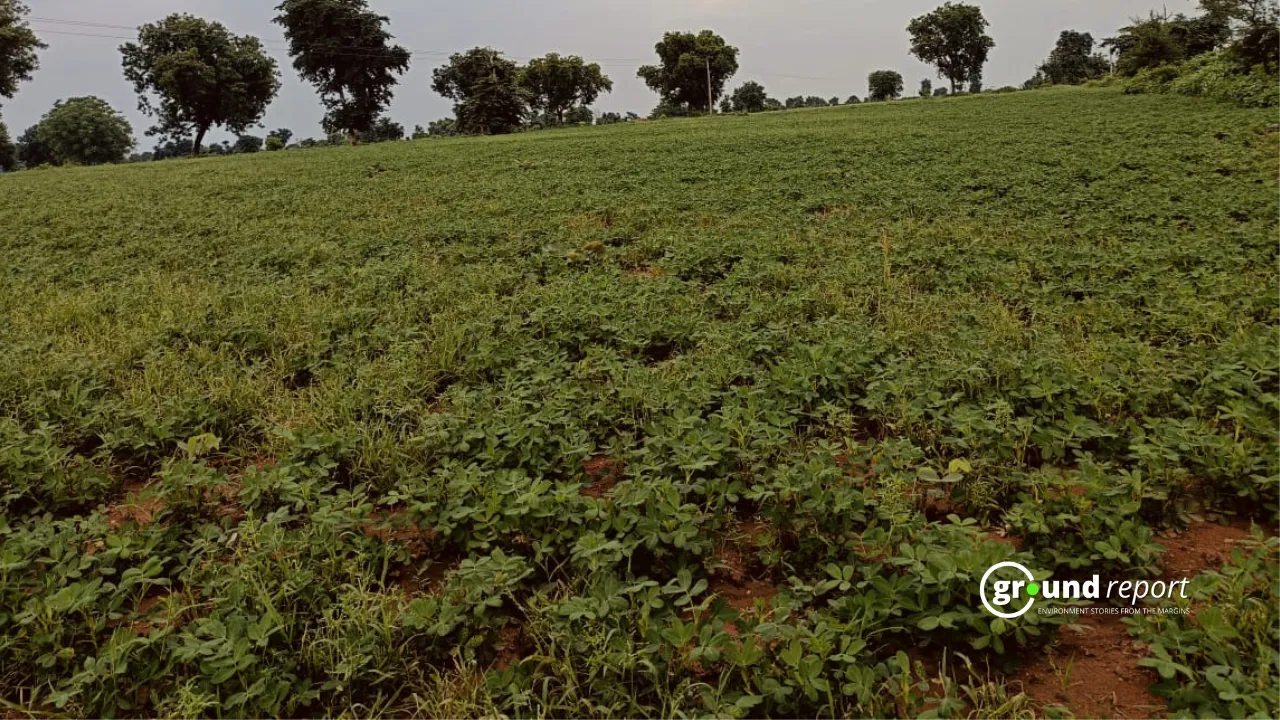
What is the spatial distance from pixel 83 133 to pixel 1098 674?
7802cm

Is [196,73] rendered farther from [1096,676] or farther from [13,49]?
[1096,676]

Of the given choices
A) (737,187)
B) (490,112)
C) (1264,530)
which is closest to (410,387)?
(1264,530)

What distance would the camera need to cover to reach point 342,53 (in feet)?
168

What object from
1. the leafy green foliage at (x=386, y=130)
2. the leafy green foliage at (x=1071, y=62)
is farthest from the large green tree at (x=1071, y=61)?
the leafy green foliage at (x=386, y=130)

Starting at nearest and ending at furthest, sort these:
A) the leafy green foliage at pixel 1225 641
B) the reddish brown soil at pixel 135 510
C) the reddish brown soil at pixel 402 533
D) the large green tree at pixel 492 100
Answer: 1. the leafy green foliage at pixel 1225 641
2. the reddish brown soil at pixel 402 533
3. the reddish brown soil at pixel 135 510
4. the large green tree at pixel 492 100

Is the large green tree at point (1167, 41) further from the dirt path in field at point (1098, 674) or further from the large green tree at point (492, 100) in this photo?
the dirt path in field at point (1098, 674)

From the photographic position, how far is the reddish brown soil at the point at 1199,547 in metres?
2.53

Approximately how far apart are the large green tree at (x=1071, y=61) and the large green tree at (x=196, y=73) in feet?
321

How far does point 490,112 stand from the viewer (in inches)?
1817

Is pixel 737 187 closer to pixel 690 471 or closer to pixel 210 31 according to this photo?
pixel 690 471

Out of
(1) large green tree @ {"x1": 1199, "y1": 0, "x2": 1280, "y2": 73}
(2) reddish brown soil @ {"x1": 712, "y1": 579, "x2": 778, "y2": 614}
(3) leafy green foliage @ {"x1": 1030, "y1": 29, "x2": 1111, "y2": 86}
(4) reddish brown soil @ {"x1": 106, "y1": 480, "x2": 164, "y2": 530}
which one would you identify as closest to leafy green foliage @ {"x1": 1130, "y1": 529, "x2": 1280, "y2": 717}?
(2) reddish brown soil @ {"x1": 712, "y1": 579, "x2": 778, "y2": 614}

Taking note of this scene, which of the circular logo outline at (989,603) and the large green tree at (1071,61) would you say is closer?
the circular logo outline at (989,603)

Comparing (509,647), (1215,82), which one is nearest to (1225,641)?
(509,647)

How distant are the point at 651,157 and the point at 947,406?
15.2 m
